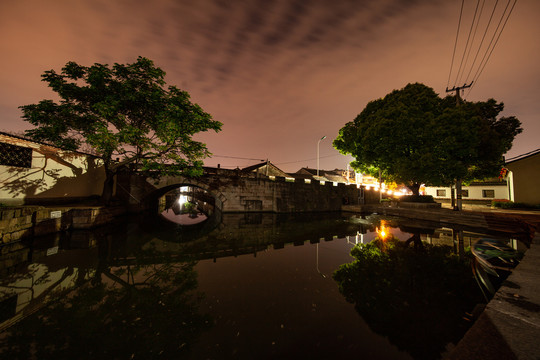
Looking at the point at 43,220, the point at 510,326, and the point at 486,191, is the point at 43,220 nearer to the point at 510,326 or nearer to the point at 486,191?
the point at 510,326

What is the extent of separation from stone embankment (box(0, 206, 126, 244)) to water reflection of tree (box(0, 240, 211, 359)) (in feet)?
19.4

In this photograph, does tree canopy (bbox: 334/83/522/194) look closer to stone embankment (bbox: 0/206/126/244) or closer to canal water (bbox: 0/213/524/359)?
canal water (bbox: 0/213/524/359)

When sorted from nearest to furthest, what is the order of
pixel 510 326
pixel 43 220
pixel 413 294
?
1. pixel 510 326
2. pixel 413 294
3. pixel 43 220

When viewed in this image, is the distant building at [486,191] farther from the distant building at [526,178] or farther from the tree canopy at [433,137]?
the tree canopy at [433,137]

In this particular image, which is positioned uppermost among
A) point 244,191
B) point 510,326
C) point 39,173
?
point 39,173

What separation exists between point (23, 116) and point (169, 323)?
15.4 meters

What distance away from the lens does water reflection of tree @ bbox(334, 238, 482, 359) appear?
289 centimetres

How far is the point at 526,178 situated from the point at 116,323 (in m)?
28.2

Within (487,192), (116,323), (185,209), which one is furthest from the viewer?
(487,192)

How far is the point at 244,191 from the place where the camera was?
20.0 m

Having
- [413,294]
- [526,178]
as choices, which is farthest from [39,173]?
[526,178]

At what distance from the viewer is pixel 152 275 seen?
195 inches

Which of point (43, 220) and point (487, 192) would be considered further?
point (487, 192)

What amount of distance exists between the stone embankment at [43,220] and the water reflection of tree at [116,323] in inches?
233
